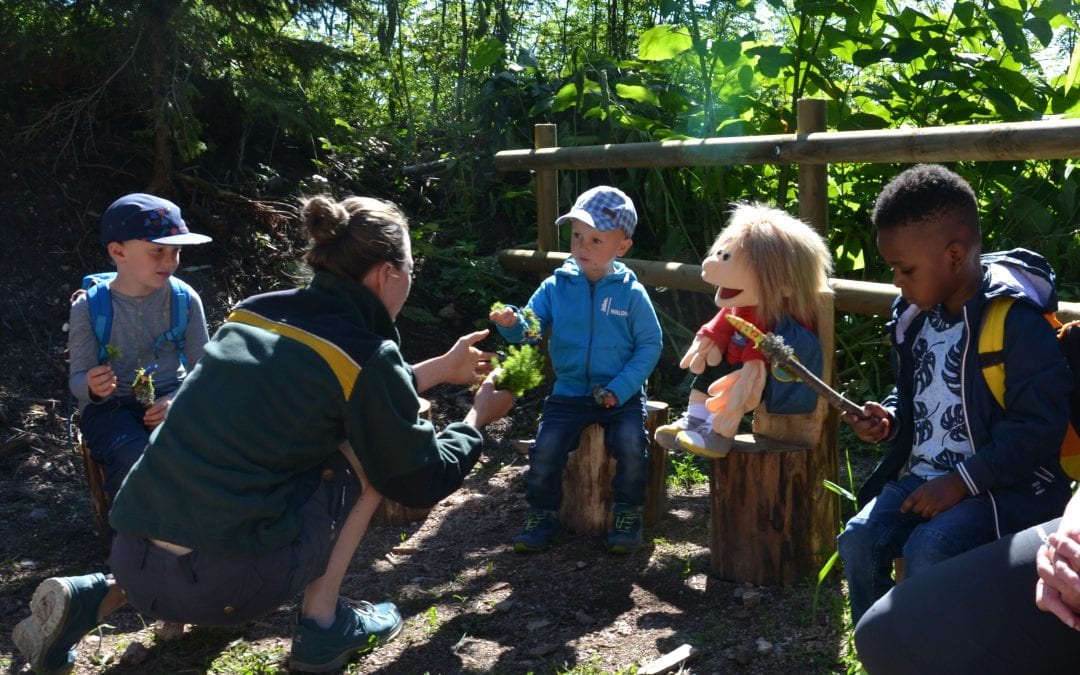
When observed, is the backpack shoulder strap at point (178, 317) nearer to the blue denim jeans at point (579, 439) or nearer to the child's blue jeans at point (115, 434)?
the child's blue jeans at point (115, 434)

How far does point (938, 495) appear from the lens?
2811 mm

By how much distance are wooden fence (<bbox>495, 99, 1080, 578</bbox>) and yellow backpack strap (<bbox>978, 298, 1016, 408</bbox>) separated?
3.37 feet

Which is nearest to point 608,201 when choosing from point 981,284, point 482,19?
point 981,284

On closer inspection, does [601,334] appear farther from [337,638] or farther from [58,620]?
[58,620]

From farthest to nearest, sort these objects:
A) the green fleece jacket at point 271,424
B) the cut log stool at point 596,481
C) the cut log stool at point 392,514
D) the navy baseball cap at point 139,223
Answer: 1. the cut log stool at point 392,514
2. the cut log stool at point 596,481
3. the navy baseball cap at point 139,223
4. the green fleece jacket at point 271,424

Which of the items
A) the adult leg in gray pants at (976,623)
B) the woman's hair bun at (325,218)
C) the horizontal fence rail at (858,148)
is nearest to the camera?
the adult leg in gray pants at (976,623)

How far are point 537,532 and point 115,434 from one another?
5.75ft

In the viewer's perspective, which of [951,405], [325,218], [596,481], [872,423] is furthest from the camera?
[596,481]

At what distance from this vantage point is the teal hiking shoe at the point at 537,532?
4.48 metres

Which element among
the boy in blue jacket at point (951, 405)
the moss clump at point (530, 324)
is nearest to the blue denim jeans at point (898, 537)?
the boy in blue jacket at point (951, 405)

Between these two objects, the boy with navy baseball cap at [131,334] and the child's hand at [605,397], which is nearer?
the boy with navy baseball cap at [131,334]

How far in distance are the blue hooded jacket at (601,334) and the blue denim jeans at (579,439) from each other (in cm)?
8

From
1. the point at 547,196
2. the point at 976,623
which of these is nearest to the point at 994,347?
the point at 976,623

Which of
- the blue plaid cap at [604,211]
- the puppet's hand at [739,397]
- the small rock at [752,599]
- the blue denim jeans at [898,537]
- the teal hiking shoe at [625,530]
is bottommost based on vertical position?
the small rock at [752,599]
